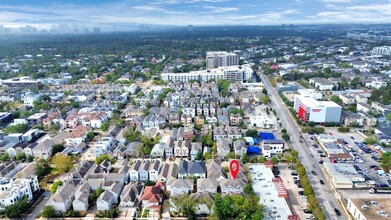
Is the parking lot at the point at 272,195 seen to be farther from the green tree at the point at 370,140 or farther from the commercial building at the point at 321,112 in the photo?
the commercial building at the point at 321,112

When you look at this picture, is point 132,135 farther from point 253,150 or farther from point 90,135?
point 253,150

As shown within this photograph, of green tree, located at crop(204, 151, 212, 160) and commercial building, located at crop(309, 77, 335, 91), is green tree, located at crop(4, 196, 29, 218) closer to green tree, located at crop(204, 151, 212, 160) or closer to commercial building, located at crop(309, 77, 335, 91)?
green tree, located at crop(204, 151, 212, 160)

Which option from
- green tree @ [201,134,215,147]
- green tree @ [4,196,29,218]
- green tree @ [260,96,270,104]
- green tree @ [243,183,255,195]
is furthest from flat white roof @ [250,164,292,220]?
green tree @ [260,96,270,104]

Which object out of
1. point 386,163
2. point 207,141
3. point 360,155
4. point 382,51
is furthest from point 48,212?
point 382,51

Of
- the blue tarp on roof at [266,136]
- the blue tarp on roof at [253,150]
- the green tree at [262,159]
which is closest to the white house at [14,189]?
the green tree at [262,159]

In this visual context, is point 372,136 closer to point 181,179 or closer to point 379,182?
point 379,182

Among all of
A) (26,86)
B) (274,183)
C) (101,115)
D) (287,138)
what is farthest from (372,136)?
(26,86)
